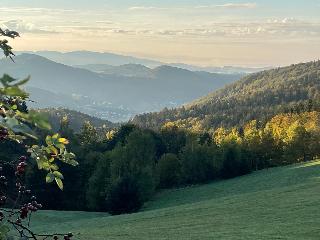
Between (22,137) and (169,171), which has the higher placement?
(22,137)

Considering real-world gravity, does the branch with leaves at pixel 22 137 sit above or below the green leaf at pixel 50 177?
above

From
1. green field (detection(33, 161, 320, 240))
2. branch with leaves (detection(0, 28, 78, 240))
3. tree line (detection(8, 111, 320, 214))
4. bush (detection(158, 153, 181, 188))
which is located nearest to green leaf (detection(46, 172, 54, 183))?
branch with leaves (detection(0, 28, 78, 240))

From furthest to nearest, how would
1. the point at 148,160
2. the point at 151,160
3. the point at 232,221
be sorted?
1. the point at 151,160
2. the point at 148,160
3. the point at 232,221

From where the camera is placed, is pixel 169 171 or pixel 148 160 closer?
pixel 148 160

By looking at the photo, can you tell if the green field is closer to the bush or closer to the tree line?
the tree line

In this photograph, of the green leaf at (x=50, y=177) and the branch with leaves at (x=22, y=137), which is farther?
the green leaf at (x=50, y=177)

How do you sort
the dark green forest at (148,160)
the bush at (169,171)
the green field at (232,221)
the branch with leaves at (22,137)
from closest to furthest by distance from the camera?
the branch with leaves at (22,137), the green field at (232,221), the dark green forest at (148,160), the bush at (169,171)

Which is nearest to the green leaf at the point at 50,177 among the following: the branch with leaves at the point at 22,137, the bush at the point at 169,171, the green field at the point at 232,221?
the branch with leaves at the point at 22,137

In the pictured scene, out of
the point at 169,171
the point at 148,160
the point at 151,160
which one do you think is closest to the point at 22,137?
the point at 148,160

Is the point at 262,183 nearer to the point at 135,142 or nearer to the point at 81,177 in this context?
the point at 135,142

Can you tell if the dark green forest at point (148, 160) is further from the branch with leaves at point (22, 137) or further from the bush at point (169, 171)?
the branch with leaves at point (22, 137)

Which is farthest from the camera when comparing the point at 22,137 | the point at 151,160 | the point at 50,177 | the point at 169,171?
the point at 169,171

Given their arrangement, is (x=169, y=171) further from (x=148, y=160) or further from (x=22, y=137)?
(x=22, y=137)

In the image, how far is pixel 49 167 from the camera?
290 centimetres
